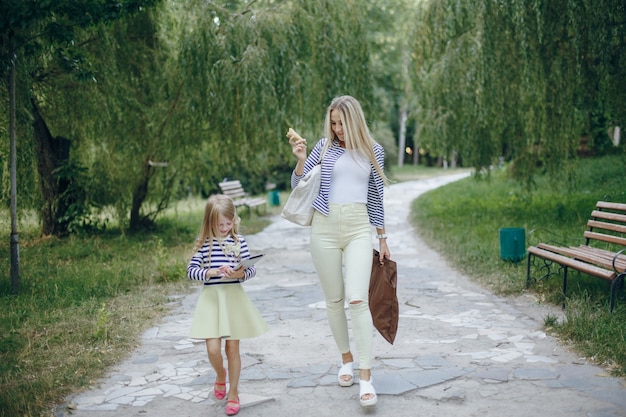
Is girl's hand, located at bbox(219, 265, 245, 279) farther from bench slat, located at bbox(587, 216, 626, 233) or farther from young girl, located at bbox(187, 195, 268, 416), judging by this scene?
bench slat, located at bbox(587, 216, 626, 233)

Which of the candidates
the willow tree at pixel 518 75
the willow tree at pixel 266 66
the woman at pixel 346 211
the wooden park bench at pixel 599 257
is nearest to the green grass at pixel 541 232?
the wooden park bench at pixel 599 257

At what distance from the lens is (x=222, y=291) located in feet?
14.6

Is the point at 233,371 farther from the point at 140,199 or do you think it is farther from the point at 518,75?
the point at 140,199

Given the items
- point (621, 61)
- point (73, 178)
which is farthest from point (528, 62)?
point (73, 178)

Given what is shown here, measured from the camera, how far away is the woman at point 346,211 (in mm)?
4555

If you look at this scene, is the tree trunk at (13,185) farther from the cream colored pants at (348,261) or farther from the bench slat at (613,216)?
the bench slat at (613,216)

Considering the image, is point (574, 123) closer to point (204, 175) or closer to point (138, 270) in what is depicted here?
point (204, 175)

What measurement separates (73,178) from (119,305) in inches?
222

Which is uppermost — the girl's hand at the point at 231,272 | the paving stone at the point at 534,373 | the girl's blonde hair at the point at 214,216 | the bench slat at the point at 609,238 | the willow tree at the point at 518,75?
the willow tree at the point at 518,75

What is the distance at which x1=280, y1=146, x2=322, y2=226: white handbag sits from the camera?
184 inches

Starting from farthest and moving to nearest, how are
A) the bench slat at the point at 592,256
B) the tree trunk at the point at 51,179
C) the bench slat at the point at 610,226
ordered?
the tree trunk at the point at 51,179 → the bench slat at the point at 610,226 → the bench slat at the point at 592,256

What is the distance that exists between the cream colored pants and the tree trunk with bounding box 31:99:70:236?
8.86 m

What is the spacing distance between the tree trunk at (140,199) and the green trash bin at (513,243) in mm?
6915

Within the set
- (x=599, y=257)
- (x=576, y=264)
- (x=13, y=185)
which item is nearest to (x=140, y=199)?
(x=13, y=185)
